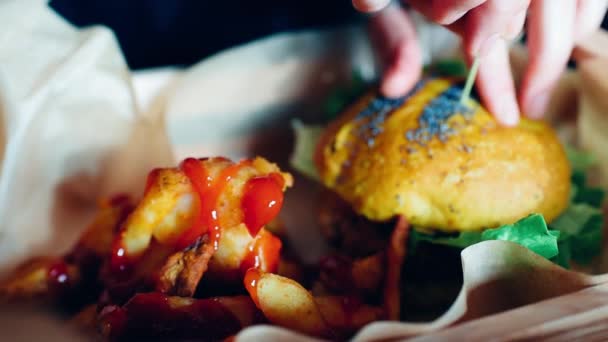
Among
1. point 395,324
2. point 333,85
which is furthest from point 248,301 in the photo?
point 333,85

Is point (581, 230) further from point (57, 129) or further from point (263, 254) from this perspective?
point (57, 129)

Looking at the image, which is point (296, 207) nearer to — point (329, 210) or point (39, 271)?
point (329, 210)

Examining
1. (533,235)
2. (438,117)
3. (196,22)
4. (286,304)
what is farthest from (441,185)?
(196,22)

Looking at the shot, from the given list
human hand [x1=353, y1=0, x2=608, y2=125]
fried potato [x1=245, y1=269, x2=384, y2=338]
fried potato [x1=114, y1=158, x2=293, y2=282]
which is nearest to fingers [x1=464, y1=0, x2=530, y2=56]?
human hand [x1=353, y1=0, x2=608, y2=125]

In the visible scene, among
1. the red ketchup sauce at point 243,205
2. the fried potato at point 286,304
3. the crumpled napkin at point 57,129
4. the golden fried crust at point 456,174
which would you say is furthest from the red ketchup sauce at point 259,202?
the crumpled napkin at point 57,129

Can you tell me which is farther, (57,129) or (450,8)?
(57,129)

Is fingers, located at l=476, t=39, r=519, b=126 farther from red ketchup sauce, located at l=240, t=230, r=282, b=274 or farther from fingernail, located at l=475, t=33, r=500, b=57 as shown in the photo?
red ketchup sauce, located at l=240, t=230, r=282, b=274

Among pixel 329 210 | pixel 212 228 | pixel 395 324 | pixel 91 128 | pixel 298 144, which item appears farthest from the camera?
pixel 298 144
